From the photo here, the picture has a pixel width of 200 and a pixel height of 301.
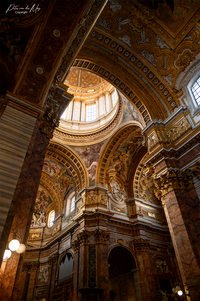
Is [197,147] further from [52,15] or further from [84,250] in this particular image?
[84,250]

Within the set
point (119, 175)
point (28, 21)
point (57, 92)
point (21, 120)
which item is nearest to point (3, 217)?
point (21, 120)

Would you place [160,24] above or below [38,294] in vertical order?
above

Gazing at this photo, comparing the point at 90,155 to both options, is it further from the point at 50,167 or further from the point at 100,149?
the point at 50,167

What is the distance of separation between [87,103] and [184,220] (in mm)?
15687

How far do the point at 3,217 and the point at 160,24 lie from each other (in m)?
11.1

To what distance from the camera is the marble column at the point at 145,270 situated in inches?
479

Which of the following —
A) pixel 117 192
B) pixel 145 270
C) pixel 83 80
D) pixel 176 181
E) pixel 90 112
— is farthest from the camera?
pixel 83 80

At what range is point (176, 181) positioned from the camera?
8.21 m

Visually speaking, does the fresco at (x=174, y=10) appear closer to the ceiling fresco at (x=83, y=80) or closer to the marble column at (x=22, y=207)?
the marble column at (x=22, y=207)

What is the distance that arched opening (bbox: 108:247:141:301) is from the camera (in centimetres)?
1323

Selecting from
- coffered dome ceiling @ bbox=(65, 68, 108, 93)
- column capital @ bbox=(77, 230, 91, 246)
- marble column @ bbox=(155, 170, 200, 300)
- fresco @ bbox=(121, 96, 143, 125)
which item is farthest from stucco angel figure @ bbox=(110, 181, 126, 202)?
coffered dome ceiling @ bbox=(65, 68, 108, 93)

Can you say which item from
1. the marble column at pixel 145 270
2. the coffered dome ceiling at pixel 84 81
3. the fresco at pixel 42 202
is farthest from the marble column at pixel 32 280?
the coffered dome ceiling at pixel 84 81

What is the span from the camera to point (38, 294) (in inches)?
625

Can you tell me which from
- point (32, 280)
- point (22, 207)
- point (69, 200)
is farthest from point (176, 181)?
point (32, 280)
